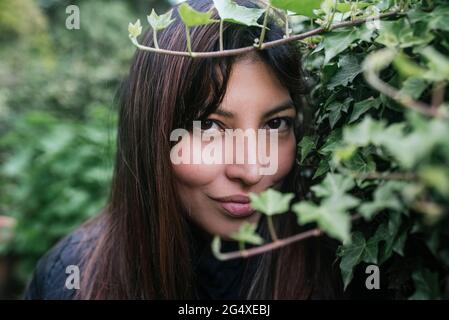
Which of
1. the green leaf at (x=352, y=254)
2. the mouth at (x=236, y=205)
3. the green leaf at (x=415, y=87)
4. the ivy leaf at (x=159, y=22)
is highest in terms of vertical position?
the ivy leaf at (x=159, y=22)

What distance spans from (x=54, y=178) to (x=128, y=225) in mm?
2278

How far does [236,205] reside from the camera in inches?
49.4

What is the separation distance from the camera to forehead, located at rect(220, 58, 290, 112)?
1.18 metres

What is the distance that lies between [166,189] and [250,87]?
1.16ft

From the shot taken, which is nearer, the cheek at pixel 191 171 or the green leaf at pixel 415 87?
the green leaf at pixel 415 87

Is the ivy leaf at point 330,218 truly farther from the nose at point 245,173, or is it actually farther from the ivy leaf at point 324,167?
the nose at point 245,173

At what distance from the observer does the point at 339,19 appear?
36.4 inches

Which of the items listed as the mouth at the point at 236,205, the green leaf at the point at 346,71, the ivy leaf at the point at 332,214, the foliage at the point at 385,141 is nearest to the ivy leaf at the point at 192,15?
the foliage at the point at 385,141

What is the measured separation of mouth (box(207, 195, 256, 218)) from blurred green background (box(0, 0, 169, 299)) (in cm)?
64

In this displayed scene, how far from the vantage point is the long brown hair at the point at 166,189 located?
123cm

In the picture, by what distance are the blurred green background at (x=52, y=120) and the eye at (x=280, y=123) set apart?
2.14 ft

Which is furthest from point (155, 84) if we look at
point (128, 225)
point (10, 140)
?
point (10, 140)

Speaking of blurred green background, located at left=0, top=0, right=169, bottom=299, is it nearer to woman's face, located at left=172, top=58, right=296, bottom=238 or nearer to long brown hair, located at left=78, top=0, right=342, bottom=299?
long brown hair, located at left=78, top=0, right=342, bottom=299
